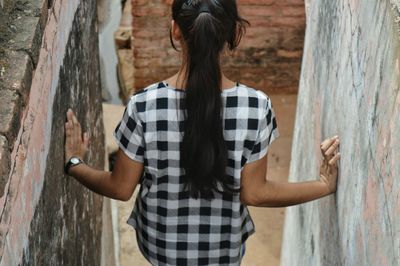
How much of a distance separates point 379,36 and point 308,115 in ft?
5.52

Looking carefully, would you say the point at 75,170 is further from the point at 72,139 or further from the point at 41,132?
the point at 41,132

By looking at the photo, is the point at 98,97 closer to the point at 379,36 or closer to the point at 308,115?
the point at 308,115

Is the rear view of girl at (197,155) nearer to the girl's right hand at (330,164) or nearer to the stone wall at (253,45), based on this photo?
the girl's right hand at (330,164)

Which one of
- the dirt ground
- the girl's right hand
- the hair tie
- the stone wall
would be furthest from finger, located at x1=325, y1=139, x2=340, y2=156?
the stone wall

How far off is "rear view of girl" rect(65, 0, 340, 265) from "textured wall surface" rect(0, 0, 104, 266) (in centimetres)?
17

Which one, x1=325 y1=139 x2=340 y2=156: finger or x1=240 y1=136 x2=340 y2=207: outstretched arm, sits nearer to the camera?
x1=240 y1=136 x2=340 y2=207: outstretched arm

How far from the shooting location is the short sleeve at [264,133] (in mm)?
2143

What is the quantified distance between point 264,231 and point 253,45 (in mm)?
1821

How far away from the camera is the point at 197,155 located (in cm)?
212

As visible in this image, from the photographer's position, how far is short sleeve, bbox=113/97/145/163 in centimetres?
213

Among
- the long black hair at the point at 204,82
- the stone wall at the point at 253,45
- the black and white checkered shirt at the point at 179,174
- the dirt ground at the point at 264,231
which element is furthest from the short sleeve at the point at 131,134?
the stone wall at the point at 253,45

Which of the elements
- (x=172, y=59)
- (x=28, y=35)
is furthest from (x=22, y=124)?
(x=172, y=59)

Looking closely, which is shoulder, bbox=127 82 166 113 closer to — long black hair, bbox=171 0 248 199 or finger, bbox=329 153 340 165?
long black hair, bbox=171 0 248 199

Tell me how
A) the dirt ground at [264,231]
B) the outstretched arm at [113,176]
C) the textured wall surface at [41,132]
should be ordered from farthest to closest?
1. the dirt ground at [264,231]
2. the outstretched arm at [113,176]
3. the textured wall surface at [41,132]
